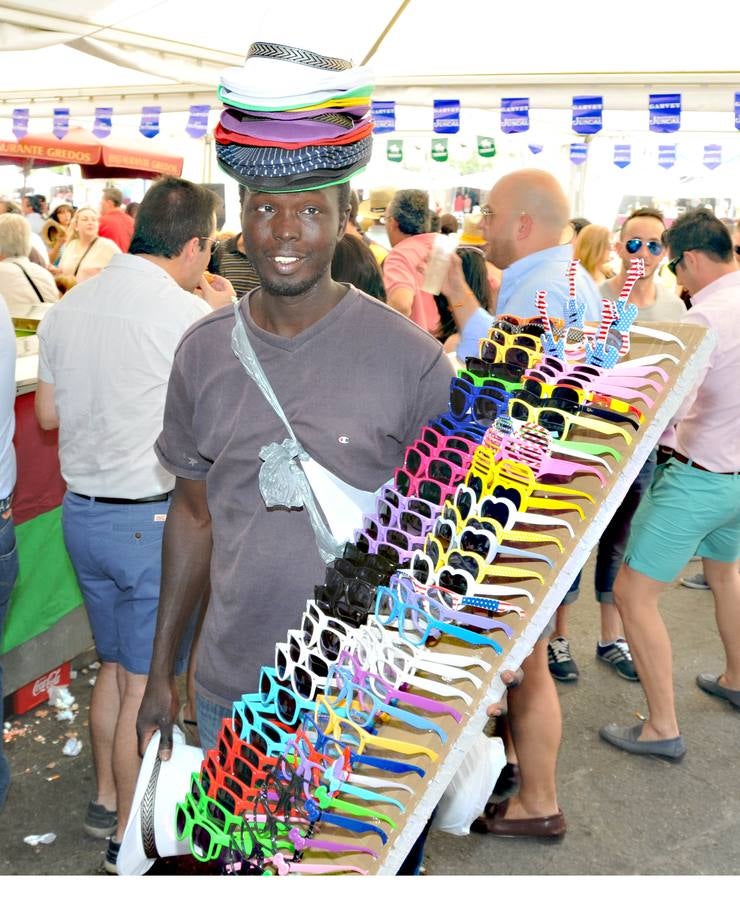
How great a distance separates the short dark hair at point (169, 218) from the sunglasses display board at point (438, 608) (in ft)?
6.27

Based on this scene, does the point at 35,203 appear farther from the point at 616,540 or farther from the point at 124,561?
the point at 124,561

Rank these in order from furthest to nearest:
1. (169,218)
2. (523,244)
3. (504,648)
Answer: (523,244)
(169,218)
(504,648)

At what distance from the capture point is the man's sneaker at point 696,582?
6051 millimetres

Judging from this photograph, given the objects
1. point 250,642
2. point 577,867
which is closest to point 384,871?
point 250,642

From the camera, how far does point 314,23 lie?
599cm

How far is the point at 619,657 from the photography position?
4.87 meters

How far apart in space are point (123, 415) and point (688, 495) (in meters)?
2.30

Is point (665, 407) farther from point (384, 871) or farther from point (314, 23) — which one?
point (314, 23)

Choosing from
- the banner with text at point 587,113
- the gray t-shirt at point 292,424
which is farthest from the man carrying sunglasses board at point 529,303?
the banner with text at point 587,113

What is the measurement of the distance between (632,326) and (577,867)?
245cm

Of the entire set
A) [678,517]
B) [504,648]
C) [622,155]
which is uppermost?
[622,155]

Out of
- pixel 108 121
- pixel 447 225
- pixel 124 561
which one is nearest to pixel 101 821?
pixel 124 561

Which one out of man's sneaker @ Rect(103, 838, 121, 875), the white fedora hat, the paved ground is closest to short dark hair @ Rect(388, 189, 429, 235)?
the paved ground

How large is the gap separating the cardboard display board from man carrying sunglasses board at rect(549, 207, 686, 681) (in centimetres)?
304
